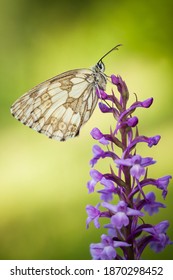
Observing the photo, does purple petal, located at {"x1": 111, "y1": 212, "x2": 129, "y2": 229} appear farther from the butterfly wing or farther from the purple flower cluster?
the butterfly wing

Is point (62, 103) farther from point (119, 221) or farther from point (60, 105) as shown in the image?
point (119, 221)

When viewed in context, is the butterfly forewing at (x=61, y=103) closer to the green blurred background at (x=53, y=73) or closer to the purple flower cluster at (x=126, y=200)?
the purple flower cluster at (x=126, y=200)

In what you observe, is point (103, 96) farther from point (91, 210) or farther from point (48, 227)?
point (48, 227)

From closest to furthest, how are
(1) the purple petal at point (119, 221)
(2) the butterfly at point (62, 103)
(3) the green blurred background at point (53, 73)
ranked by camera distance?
(1) the purple petal at point (119, 221) < (2) the butterfly at point (62, 103) < (3) the green blurred background at point (53, 73)

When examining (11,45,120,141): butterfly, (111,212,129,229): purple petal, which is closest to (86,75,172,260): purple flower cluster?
(111,212,129,229): purple petal

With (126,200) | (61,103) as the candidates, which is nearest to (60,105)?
(61,103)

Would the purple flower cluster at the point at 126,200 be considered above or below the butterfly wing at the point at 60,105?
below

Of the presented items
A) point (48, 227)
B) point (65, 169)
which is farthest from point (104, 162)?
point (48, 227)

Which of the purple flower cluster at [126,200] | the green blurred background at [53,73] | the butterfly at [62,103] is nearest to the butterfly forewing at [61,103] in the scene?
the butterfly at [62,103]
